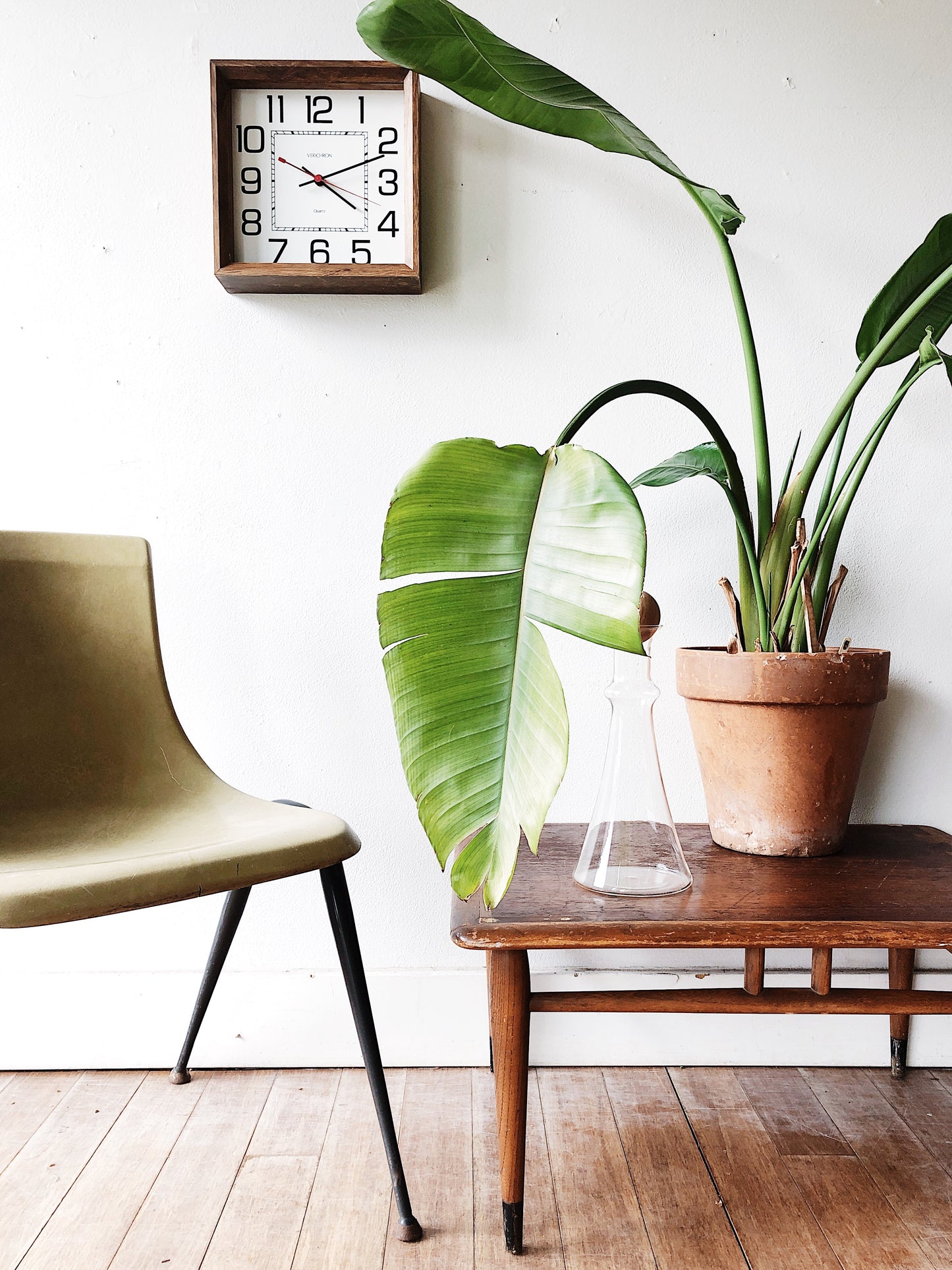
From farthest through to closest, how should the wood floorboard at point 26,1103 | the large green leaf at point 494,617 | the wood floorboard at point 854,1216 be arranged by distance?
the wood floorboard at point 26,1103, the wood floorboard at point 854,1216, the large green leaf at point 494,617

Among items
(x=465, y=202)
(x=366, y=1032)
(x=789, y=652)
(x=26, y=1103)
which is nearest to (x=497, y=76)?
(x=465, y=202)

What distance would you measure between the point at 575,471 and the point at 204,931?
980mm

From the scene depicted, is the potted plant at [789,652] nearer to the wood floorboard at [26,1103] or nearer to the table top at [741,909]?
the table top at [741,909]

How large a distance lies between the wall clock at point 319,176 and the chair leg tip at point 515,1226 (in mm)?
1125

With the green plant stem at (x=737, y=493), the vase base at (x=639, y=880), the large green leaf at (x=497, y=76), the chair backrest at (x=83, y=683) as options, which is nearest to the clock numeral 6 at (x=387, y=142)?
the large green leaf at (x=497, y=76)

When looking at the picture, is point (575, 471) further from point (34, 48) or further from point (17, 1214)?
point (34, 48)

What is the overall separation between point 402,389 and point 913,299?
674 millimetres

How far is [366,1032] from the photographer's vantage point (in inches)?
40.6

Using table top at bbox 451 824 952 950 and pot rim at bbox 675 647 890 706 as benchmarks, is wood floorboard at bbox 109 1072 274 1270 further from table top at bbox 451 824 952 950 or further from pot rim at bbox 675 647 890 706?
pot rim at bbox 675 647 890 706

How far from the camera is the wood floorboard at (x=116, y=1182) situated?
39.5 inches

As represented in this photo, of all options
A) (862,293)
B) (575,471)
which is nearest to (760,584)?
(575,471)

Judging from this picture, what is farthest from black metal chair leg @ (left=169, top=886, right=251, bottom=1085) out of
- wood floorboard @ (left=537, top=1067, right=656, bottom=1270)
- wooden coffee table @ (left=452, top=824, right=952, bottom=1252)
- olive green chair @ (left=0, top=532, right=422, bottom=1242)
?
wood floorboard @ (left=537, top=1067, right=656, bottom=1270)

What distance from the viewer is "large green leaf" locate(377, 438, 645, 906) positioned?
694mm

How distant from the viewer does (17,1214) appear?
1065 millimetres
